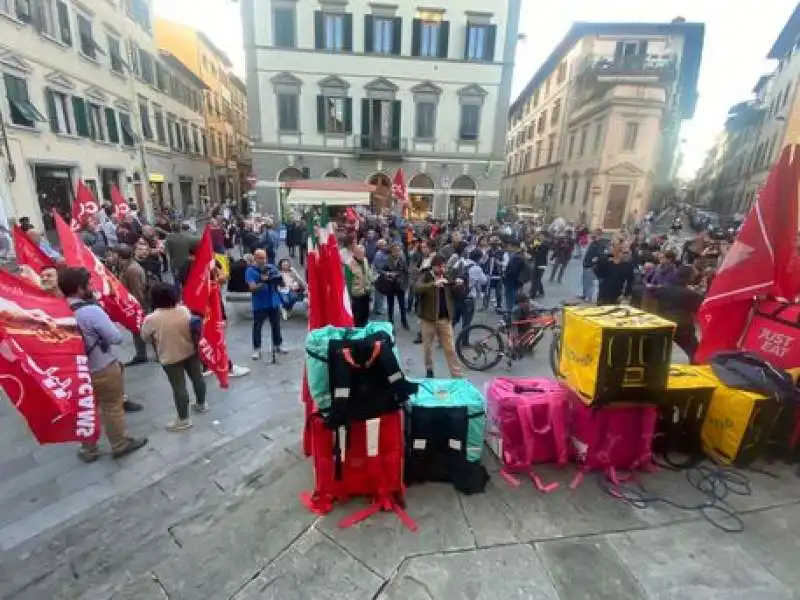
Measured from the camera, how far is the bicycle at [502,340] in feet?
19.1

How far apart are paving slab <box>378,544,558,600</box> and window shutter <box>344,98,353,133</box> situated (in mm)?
23654

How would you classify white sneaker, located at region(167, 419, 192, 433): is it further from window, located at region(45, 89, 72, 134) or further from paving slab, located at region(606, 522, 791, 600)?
window, located at region(45, 89, 72, 134)

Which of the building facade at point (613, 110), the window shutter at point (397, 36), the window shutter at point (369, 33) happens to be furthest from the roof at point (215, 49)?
the building facade at point (613, 110)

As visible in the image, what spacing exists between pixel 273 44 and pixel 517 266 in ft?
69.8

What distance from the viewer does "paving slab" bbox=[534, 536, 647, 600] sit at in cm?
243

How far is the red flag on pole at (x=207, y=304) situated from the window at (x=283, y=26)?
2160cm

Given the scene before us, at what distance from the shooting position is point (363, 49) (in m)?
21.7

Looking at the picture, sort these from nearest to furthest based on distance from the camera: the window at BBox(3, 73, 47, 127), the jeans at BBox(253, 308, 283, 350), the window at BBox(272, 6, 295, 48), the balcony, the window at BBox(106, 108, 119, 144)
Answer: the jeans at BBox(253, 308, 283, 350)
the window at BBox(3, 73, 47, 127)
the window at BBox(106, 108, 119, 144)
the window at BBox(272, 6, 295, 48)
the balcony

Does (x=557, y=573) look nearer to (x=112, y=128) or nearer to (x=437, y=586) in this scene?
(x=437, y=586)

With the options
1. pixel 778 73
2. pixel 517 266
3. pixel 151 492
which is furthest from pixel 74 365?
pixel 778 73

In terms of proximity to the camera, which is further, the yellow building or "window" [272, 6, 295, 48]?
the yellow building

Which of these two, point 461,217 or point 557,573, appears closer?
point 557,573

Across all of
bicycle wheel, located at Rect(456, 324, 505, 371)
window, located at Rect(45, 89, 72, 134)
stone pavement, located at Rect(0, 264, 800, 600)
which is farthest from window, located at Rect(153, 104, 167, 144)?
bicycle wheel, located at Rect(456, 324, 505, 371)

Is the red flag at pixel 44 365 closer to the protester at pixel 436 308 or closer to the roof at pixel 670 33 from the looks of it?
the protester at pixel 436 308
